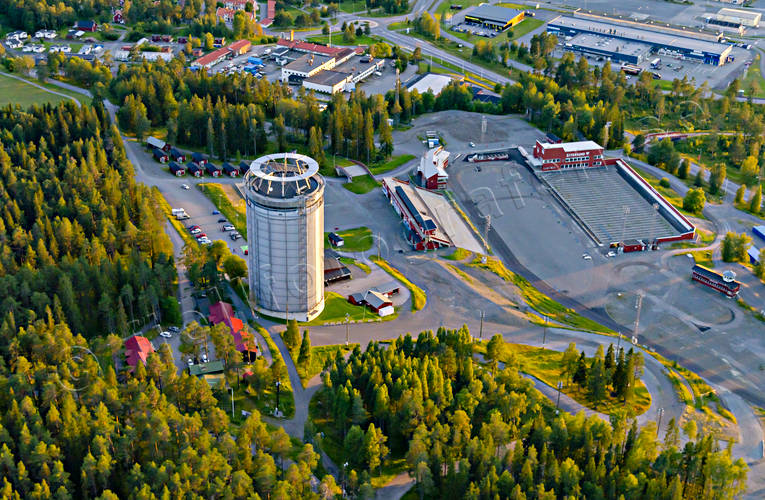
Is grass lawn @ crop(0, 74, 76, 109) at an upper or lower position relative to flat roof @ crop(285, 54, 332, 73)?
lower

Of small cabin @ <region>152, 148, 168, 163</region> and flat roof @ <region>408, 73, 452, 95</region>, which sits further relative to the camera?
flat roof @ <region>408, 73, 452, 95</region>

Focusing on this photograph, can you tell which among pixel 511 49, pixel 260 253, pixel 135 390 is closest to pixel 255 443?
pixel 135 390

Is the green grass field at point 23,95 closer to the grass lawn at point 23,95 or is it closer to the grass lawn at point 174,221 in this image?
the grass lawn at point 23,95

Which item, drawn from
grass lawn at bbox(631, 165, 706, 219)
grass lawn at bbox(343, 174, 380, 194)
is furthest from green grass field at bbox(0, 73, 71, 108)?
grass lawn at bbox(631, 165, 706, 219)

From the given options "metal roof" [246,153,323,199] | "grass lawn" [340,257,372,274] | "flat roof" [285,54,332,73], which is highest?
"metal roof" [246,153,323,199]

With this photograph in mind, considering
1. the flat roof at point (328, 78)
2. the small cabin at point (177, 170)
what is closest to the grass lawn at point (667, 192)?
the flat roof at point (328, 78)

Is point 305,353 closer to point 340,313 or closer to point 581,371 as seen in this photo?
point 340,313

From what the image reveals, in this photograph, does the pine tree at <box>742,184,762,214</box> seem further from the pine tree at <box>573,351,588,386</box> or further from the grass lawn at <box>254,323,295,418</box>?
the grass lawn at <box>254,323,295,418</box>

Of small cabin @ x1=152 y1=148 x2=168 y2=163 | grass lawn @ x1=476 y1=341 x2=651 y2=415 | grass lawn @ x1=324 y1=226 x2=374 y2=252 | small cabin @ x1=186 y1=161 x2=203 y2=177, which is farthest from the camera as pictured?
small cabin @ x1=152 y1=148 x2=168 y2=163

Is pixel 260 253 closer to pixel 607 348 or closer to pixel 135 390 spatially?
pixel 135 390
